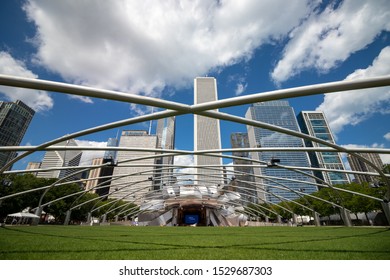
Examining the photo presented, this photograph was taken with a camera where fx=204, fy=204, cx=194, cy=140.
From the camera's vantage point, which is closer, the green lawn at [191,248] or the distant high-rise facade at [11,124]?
the green lawn at [191,248]

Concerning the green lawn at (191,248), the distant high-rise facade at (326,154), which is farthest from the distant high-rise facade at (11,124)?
the distant high-rise facade at (326,154)

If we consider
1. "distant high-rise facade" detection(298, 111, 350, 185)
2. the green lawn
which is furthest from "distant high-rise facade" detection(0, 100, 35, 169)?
"distant high-rise facade" detection(298, 111, 350, 185)

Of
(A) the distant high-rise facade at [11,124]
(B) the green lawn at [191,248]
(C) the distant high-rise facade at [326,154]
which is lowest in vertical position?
(B) the green lawn at [191,248]

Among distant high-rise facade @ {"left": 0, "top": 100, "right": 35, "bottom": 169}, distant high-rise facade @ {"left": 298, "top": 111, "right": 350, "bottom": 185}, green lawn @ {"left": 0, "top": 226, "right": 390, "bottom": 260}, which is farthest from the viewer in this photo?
distant high-rise facade @ {"left": 298, "top": 111, "right": 350, "bottom": 185}

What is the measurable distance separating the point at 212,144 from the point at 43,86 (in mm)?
145035

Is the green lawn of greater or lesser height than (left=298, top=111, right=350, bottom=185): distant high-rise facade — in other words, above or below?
below

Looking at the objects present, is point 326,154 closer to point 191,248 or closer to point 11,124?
point 191,248

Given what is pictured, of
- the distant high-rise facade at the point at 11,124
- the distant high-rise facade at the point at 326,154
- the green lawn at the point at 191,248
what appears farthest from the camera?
the distant high-rise facade at the point at 326,154

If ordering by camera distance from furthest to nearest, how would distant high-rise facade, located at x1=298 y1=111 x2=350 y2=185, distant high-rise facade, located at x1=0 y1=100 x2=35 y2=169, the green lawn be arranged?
distant high-rise facade, located at x1=298 y1=111 x2=350 y2=185, distant high-rise facade, located at x1=0 y1=100 x2=35 y2=169, the green lawn

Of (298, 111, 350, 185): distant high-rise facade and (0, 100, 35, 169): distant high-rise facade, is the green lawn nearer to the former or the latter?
(0, 100, 35, 169): distant high-rise facade

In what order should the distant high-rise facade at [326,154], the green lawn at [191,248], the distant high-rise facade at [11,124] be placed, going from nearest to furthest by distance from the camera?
1. the green lawn at [191,248]
2. the distant high-rise facade at [11,124]
3. the distant high-rise facade at [326,154]

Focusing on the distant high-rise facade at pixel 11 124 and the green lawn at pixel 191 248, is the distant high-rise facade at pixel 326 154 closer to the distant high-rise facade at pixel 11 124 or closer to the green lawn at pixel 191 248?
the green lawn at pixel 191 248
